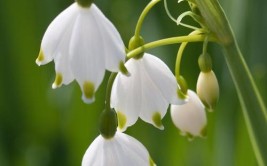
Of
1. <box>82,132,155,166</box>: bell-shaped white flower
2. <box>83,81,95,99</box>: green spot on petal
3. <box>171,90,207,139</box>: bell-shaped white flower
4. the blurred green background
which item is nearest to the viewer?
<box>83,81,95,99</box>: green spot on petal

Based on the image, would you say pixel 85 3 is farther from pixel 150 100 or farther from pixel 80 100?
pixel 80 100

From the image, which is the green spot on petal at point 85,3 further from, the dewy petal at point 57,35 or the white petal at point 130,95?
the white petal at point 130,95

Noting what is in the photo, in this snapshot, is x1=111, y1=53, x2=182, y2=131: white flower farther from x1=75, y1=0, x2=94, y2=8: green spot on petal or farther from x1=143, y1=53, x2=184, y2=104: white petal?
x1=75, y1=0, x2=94, y2=8: green spot on petal

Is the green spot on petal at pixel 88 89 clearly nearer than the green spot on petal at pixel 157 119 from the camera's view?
Yes

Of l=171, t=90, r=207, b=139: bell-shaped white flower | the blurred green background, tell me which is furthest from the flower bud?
the blurred green background

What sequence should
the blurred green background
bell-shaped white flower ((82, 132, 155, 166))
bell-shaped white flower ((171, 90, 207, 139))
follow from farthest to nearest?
the blurred green background → bell-shaped white flower ((171, 90, 207, 139)) → bell-shaped white flower ((82, 132, 155, 166))

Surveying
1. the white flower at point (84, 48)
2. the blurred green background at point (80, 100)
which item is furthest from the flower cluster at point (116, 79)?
the blurred green background at point (80, 100)
